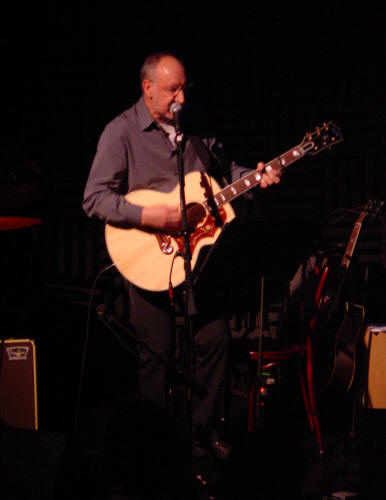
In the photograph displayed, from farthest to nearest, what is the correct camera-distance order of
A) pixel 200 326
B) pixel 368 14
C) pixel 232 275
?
pixel 368 14
pixel 200 326
pixel 232 275

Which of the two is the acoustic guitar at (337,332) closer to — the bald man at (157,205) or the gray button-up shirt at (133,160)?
the bald man at (157,205)

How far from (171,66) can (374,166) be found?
228cm

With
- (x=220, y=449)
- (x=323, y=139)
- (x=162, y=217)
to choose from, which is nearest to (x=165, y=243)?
(x=162, y=217)

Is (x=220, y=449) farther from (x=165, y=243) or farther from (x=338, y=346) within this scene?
(x=165, y=243)

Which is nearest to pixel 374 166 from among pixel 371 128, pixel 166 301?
pixel 371 128

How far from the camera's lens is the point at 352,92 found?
427cm

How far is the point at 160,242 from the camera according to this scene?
2.75 meters

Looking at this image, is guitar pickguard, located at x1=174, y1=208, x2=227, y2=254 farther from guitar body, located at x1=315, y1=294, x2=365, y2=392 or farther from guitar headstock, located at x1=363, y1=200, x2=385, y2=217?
guitar headstock, located at x1=363, y1=200, x2=385, y2=217

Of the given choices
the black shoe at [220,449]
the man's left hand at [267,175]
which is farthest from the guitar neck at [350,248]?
the black shoe at [220,449]

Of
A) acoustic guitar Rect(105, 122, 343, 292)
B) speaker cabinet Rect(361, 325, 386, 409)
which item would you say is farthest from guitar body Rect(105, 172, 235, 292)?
speaker cabinet Rect(361, 325, 386, 409)

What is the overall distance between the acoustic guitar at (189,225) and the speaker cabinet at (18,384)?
2.47 ft

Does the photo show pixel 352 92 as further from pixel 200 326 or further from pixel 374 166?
pixel 200 326

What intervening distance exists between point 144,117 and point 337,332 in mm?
1729

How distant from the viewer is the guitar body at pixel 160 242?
2680 mm
